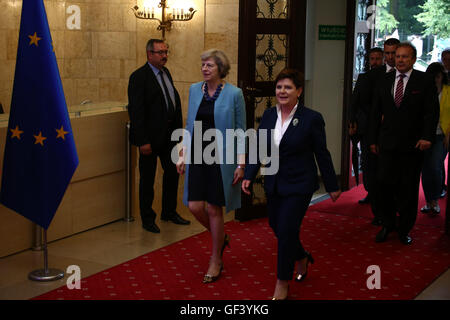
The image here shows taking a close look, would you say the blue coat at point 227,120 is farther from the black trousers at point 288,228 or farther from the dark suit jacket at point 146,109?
the dark suit jacket at point 146,109

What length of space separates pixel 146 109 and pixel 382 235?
2.41 meters

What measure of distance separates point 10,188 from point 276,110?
2.03 metres

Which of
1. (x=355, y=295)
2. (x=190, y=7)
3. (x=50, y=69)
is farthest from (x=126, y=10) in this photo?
(x=355, y=295)

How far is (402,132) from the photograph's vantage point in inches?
238

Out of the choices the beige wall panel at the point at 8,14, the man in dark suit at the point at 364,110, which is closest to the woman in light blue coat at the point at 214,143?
the man in dark suit at the point at 364,110

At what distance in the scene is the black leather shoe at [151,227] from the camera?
6551mm

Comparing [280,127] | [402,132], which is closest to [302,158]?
[280,127]

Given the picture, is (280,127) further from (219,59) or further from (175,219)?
(175,219)

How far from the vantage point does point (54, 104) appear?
509cm

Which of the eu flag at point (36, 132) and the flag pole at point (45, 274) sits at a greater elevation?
the eu flag at point (36, 132)

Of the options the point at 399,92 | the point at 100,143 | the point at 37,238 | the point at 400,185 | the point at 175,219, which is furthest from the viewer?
the point at 175,219

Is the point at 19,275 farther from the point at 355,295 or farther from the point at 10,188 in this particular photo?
the point at 355,295

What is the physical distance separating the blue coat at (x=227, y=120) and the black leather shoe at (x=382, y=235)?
5.91ft

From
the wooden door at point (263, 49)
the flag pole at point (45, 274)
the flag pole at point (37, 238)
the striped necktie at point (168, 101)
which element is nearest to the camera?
the flag pole at point (45, 274)
